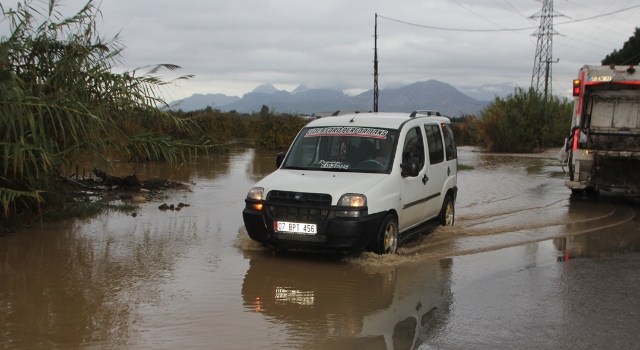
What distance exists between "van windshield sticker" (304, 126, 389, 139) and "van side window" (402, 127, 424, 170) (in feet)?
1.20

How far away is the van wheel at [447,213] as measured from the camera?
10508 millimetres

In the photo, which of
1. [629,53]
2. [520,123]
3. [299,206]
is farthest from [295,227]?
[629,53]

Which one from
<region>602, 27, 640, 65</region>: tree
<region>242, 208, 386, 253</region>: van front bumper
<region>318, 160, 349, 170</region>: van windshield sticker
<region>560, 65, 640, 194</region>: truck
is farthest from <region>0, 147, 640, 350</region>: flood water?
<region>602, 27, 640, 65</region>: tree

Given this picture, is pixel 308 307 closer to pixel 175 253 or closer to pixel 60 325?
pixel 60 325

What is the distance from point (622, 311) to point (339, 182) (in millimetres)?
3492

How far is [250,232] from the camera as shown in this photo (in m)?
8.14

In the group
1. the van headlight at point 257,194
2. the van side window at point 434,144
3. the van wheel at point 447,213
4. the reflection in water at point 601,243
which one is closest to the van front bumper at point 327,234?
the van headlight at point 257,194

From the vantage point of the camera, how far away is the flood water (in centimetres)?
548

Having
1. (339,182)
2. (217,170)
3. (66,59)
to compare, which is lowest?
(217,170)

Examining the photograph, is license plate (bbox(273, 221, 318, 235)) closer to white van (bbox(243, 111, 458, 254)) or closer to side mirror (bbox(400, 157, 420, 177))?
white van (bbox(243, 111, 458, 254))

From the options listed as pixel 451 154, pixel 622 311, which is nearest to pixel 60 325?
pixel 622 311

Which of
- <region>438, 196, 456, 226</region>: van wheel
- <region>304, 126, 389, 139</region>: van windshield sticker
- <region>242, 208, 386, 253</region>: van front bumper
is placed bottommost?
<region>438, 196, 456, 226</region>: van wheel

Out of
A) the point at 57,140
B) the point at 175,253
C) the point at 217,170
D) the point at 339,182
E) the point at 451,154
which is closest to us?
the point at 339,182

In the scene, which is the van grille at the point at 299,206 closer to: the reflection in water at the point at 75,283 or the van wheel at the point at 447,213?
the reflection in water at the point at 75,283
